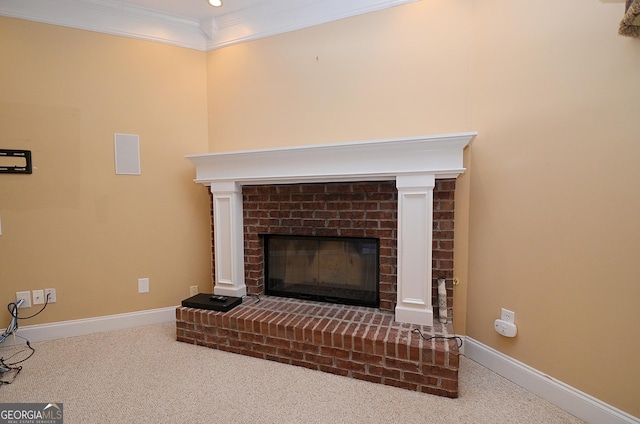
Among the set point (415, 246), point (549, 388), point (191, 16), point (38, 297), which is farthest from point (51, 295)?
point (549, 388)

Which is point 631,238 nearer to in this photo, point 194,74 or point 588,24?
point 588,24

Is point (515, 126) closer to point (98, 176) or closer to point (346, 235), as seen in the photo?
point (346, 235)

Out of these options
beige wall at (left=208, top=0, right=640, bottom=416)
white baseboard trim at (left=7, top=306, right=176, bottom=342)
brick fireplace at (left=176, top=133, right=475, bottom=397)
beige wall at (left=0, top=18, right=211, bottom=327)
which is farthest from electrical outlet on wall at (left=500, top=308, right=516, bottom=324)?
white baseboard trim at (left=7, top=306, right=176, bottom=342)

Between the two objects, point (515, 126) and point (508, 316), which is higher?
point (515, 126)

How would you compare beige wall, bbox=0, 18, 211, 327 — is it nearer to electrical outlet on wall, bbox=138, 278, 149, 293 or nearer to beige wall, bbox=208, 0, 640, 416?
electrical outlet on wall, bbox=138, 278, 149, 293

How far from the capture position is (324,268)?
7.58ft

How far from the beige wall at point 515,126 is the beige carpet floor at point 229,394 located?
0.34m

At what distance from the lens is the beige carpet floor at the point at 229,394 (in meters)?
1.37

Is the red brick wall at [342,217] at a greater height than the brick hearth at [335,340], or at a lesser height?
greater

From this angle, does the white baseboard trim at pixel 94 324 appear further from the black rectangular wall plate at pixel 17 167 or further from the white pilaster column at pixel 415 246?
the white pilaster column at pixel 415 246

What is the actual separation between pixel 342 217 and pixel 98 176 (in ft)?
6.90

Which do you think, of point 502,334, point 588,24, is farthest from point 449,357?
point 588,24
